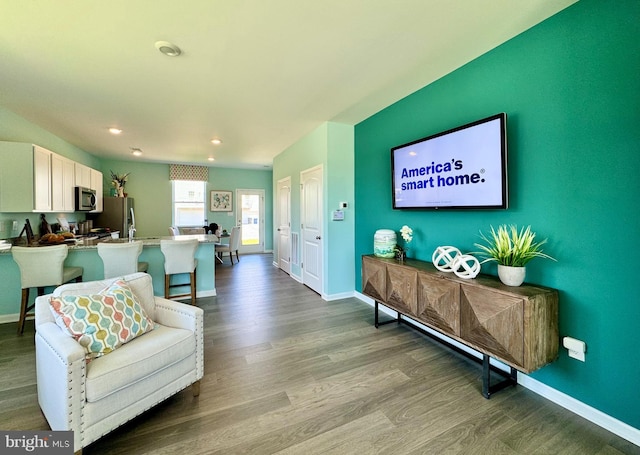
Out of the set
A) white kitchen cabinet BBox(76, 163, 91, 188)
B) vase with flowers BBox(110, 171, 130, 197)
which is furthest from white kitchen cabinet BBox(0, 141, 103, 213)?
vase with flowers BBox(110, 171, 130, 197)

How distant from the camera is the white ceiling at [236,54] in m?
1.76

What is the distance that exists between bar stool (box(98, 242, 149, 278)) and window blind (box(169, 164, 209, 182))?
469 centimetres

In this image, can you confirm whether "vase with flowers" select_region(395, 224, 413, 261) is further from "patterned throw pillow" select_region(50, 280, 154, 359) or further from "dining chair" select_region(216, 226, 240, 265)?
"dining chair" select_region(216, 226, 240, 265)

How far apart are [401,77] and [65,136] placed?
5.55 m

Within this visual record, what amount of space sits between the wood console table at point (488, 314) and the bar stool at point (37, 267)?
3.61m

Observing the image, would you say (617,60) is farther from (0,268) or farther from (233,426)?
(0,268)

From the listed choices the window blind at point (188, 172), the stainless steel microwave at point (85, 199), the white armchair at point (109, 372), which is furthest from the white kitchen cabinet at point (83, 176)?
the white armchair at point (109, 372)

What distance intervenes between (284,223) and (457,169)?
4050mm

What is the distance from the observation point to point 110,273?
311 centimetres

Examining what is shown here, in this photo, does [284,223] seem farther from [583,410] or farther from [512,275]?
[583,410]

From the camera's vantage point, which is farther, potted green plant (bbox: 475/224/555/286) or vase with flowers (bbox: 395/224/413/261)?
vase with flowers (bbox: 395/224/413/261)

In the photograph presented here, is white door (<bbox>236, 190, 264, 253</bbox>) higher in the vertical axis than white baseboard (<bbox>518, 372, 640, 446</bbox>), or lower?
higher

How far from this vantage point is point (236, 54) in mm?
2240

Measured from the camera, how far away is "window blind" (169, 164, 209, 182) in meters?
7.25
